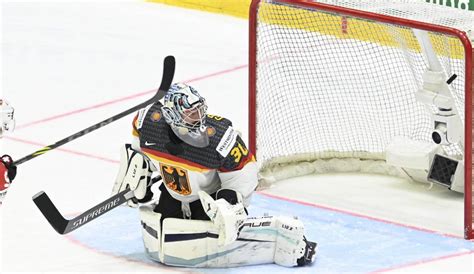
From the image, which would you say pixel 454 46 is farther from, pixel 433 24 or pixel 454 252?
pixel 454 252

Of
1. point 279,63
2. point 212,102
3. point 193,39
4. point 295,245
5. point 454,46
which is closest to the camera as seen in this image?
point 295,245

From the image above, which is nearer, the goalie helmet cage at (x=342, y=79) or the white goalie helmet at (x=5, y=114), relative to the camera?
the white goalie helmet at (x=5, y=114)

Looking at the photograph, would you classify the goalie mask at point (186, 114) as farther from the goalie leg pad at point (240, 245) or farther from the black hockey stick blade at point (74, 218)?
A: the black hockey stick blade at point (74, 218)

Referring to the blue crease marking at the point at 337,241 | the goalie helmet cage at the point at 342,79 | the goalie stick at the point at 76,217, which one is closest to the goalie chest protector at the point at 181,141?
the goalie stick at the point at 76,217

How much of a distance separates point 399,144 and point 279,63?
66 cm

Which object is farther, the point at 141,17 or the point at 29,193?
the point at 141,17

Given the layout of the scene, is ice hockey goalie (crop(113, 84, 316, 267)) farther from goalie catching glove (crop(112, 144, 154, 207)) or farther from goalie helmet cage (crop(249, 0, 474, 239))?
goalie helmet cage (crop(249, 0, 474, 239))

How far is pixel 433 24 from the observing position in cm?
619

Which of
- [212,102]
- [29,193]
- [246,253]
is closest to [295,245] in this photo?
[246,253]

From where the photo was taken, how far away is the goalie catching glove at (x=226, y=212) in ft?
18.4

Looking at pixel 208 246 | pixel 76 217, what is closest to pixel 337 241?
pixel 208 246

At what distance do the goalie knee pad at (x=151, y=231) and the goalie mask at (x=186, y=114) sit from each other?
311 mm

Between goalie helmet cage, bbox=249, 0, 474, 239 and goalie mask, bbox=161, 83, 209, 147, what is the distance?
3.15ft

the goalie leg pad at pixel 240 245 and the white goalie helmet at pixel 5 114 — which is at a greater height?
the white goalie helmet at pixel 5 114
